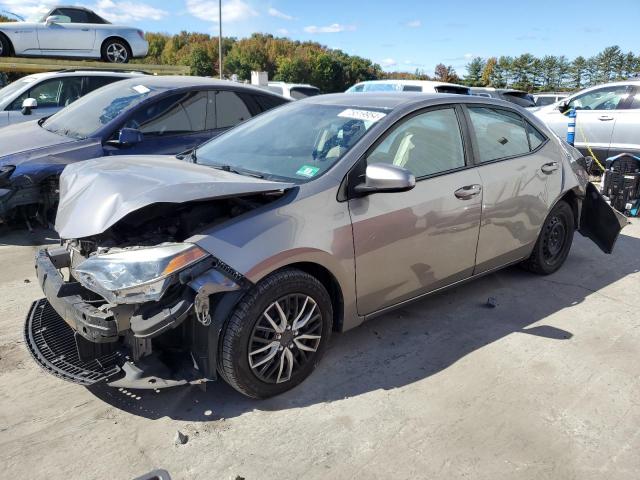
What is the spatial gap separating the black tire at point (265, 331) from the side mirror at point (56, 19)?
11.4 metres

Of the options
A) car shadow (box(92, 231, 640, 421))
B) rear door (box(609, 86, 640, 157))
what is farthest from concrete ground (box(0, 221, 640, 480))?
rear door (box(609, 86, 640, 157))

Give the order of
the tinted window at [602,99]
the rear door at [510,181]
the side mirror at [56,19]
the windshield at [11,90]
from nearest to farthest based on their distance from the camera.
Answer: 1. the rear door at [510,181]
2. the windshield at [11,90]
3. the tinted window at [602,99]
4. the side mirror at [56,19]

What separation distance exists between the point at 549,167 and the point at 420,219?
69.8 inches

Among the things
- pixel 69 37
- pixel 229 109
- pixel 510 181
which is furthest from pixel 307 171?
pixel 69 37

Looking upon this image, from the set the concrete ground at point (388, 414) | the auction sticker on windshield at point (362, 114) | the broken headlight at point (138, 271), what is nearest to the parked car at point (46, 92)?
the concrete ground at point (388, 414)

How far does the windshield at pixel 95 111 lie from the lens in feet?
18.8

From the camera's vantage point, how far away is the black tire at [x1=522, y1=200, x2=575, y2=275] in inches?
185

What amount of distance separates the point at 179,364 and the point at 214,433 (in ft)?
1.30

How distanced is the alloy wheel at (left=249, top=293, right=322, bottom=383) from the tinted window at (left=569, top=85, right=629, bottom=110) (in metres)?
8.84

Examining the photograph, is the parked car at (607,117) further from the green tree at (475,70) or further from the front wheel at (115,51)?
the green tree at (475,70)

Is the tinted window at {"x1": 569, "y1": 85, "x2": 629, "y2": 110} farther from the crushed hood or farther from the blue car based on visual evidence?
the crushed hood

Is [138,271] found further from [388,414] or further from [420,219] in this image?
[420,219]

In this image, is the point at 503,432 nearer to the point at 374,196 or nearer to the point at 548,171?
the point at 374,196

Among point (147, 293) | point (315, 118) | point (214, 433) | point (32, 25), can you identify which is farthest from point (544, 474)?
point (32, 25)
